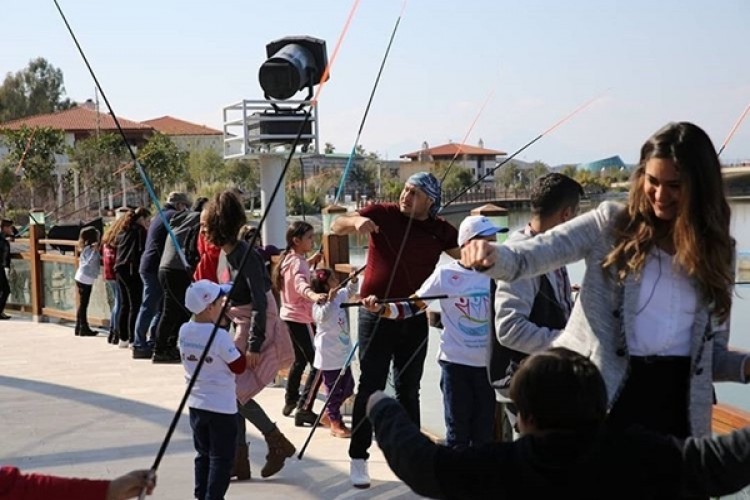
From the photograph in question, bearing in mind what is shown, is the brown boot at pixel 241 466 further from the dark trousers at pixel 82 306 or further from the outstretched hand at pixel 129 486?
the dark trousers at pixel 82 306

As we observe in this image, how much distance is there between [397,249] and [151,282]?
4.95m

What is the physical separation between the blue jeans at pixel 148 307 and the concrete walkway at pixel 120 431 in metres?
0.27

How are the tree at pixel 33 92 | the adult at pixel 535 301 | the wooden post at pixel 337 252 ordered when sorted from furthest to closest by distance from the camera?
the tree at pixel 33 92
the wooden post at pixel 337 252
the adult at pixel 535 301

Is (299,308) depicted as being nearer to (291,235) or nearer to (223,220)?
(291,235)

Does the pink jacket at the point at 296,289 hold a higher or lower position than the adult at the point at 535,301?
lower

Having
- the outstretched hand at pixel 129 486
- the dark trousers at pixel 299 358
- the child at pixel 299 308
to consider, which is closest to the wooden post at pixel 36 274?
the child at pixel 299 308

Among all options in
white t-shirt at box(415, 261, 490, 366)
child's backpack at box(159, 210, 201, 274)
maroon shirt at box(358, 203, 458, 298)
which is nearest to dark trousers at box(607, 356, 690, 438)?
white t-shirt at box(415, 261, 490, 366)

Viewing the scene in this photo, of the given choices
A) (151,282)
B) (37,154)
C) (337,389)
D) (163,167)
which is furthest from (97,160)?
(337,389)

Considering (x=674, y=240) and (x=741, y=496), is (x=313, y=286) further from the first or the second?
(x=674, y=240)

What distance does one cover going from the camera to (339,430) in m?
6.40

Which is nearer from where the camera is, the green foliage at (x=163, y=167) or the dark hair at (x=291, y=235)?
the dark hair at (x=291, y=235)

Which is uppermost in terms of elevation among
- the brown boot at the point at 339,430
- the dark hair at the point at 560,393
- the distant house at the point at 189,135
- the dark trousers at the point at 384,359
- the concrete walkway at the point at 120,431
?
the distant house at the point at 189,135

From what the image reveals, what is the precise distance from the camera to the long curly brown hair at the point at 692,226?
2533 millimetres

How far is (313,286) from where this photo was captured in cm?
678
